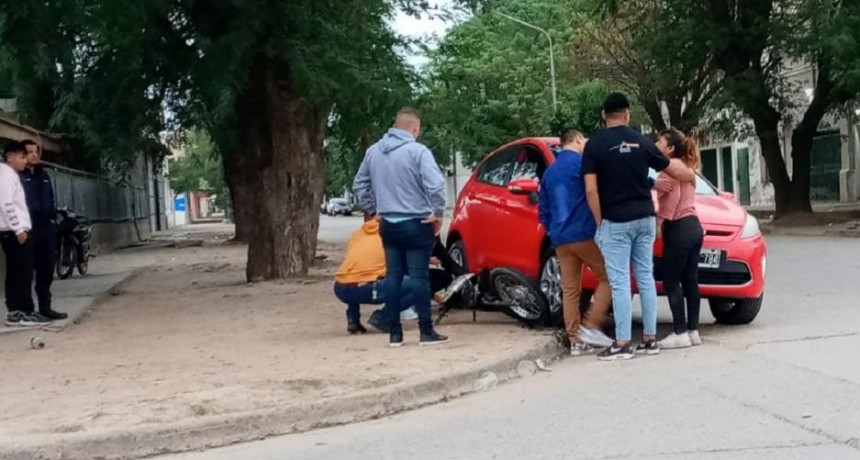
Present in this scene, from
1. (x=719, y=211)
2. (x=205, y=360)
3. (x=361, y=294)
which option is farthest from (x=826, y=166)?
(x=205, y=360)

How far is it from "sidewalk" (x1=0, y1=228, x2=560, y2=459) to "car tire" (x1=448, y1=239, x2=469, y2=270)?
0.61m

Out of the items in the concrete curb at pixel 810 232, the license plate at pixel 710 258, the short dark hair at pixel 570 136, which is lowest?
the concrete curb at pixel 810 232

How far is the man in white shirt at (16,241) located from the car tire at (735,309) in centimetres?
648

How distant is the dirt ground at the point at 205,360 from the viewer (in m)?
6.78

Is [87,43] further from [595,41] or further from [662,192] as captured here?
[595,41]

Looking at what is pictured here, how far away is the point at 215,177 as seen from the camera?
247 ft

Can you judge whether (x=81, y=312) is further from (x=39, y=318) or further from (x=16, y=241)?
(x=16, y=241)

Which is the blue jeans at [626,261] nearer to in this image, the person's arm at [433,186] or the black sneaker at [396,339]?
the person's arm at [433,186]

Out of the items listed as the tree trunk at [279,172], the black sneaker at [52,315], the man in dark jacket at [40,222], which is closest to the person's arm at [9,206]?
the man in dark jacket at [40,222]

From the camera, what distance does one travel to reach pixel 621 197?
815 centimetres

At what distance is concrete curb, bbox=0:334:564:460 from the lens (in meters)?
6.05

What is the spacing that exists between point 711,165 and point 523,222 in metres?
45.2

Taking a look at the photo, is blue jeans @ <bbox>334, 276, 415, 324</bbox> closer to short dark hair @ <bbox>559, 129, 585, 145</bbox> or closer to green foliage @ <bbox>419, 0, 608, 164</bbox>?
short dark hair @ <bbox>559, 129, 585, 145</bbox>

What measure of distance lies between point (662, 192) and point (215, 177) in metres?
68.5
